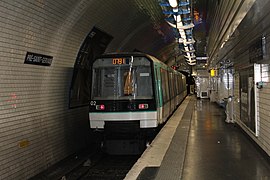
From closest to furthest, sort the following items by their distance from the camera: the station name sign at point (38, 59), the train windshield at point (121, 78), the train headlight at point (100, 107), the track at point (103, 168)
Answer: the station name sign at point (38, 59), the track at point (103, 168), the train headlight at point (100, 107), the train windshield at point (121, 78)

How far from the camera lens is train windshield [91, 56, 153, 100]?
8.02 m

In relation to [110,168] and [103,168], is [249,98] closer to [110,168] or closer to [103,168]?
[110,168]

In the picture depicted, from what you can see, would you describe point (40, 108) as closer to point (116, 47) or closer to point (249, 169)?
point (249, 169)

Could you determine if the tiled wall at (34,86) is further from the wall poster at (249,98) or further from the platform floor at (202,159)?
the wall poster at (249,98)

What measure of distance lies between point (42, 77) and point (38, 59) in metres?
0.55

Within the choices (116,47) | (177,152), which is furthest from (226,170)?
(116,47)

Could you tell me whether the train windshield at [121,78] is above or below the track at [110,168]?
above

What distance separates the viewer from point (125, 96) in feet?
26.1

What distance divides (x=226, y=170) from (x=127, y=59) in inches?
162

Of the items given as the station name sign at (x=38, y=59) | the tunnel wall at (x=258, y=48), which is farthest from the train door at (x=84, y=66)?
the tunnel wall at (x=258, y=48)

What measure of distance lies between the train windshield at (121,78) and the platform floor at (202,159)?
55.2 inches

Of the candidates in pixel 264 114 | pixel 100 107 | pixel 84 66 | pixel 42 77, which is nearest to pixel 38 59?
pixel 42 77

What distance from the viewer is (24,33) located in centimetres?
612

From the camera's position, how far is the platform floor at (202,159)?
4746 millimetres
